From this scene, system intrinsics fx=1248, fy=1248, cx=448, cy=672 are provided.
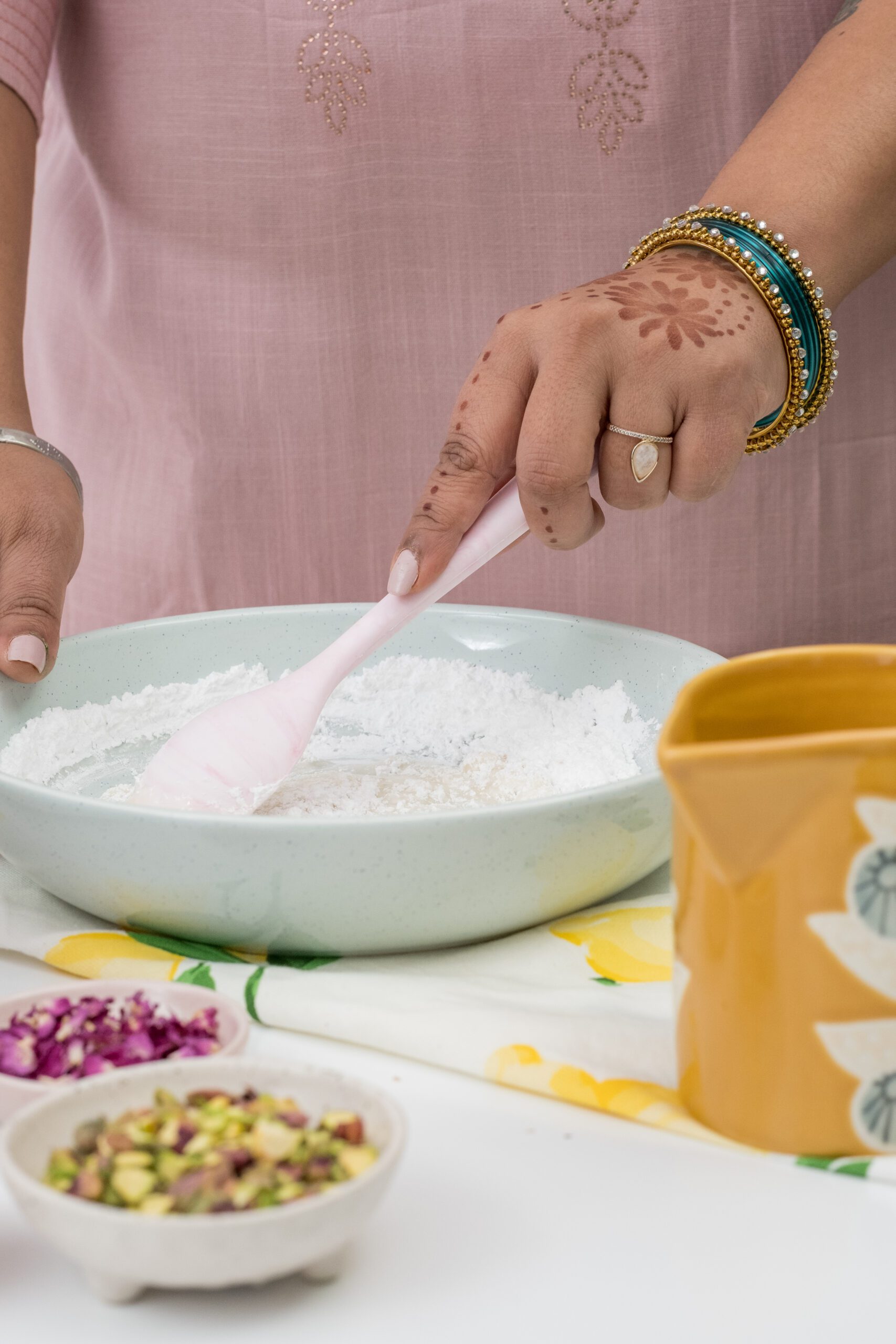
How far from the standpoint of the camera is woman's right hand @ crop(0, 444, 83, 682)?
83cm

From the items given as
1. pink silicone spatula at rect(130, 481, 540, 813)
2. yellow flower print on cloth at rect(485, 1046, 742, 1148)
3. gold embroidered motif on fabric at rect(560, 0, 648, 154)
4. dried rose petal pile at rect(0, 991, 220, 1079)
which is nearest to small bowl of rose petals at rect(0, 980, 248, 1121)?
dried rose petal pile at rect(0, 991, 220, 1079)

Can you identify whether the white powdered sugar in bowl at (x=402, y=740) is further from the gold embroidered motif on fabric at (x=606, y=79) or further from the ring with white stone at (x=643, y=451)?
the gold embroidered motif on fabric at (x=606, y=79)

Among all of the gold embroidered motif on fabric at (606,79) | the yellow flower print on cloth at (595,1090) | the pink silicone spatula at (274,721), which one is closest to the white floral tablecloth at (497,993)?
the yellow flower print on cloth at (595,1090)

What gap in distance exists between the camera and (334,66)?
3.41ft

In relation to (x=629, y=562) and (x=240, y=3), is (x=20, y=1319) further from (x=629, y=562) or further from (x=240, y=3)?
(x=240, y=3)

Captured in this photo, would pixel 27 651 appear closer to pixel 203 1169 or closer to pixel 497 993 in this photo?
pixel 497 993

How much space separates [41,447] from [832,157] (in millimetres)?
606

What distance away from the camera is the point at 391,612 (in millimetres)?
806

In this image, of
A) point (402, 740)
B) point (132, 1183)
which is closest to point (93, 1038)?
point (132, 1183)

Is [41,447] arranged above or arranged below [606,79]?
below

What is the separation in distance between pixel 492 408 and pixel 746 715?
34 cm

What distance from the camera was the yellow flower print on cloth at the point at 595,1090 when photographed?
19.1 inches

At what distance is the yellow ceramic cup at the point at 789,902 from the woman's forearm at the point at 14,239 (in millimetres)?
752

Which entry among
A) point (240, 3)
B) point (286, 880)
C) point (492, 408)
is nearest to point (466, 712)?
point (492, 408)
